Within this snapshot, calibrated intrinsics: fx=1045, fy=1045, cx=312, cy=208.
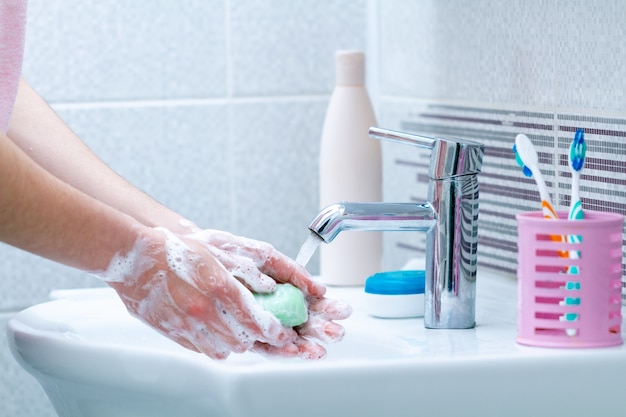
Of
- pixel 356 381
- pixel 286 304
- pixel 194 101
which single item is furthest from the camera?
Answer: pixel 194 101

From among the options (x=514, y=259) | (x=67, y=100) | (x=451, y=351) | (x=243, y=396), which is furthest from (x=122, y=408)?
(x=67, y=100)

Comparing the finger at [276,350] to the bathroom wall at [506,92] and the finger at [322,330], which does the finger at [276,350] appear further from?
the bathroom wall at [506,92]

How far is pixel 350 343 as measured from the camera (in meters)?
1.00

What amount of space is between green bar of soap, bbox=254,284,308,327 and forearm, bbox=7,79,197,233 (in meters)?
0.17

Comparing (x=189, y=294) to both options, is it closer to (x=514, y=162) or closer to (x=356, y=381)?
(x=356, y=381)

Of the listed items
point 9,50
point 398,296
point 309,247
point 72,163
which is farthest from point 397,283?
point 9,50

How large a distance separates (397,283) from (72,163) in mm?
346

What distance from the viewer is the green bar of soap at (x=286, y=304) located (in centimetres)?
86

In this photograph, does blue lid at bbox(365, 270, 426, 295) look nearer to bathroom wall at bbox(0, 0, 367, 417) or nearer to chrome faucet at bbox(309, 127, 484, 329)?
chrome faucet at bbox(309, 127, 484, 329)

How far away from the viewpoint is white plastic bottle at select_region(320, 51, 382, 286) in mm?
1244

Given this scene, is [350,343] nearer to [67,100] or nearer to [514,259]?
[514,259]

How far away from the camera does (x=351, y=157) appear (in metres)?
1.25

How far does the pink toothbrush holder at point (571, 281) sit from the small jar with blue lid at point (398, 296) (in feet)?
0.64

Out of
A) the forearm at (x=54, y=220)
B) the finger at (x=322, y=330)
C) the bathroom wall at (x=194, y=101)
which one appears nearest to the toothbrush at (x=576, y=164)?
the finger at (x=322, y=330)
